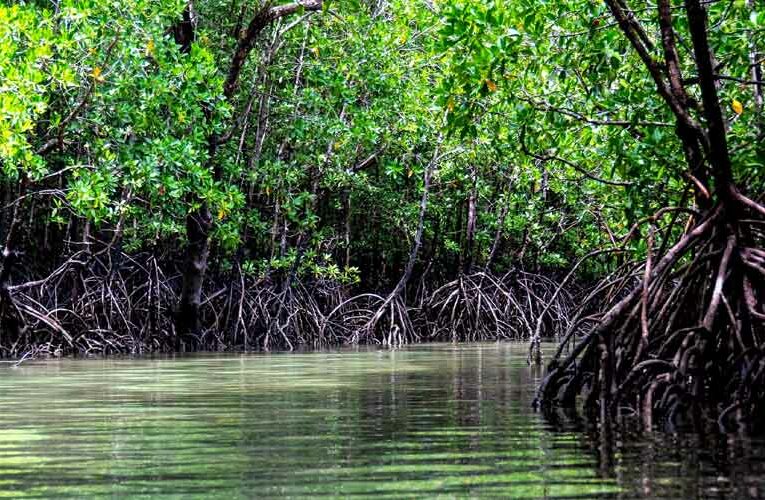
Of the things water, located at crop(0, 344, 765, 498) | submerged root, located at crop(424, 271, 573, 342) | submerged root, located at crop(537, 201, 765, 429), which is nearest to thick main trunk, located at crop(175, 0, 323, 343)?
submerged root, located at crop(424, 271, 573, 342)

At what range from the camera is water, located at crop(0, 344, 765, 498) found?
358cm

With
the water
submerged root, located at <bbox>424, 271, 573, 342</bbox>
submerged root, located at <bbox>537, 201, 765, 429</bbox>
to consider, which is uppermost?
submerged root, located at <bbox>424, 271, 573, 342</bbox>

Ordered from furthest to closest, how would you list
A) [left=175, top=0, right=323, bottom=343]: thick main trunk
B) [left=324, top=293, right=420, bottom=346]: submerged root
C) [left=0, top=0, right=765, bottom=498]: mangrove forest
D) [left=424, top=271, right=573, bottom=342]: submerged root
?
[left=424, top=271, right=573, bottom=342]: submerged root
[left=324, top=293, right=420, bottom=346]: submerged root
[left=175, top=0, right=323, bottom=343]: thick main trunk
[left=0, top=0, right=765, bottom=498]: mangrove forest

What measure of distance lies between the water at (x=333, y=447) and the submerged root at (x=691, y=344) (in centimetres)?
39

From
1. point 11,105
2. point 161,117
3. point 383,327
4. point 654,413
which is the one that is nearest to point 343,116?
point 383,327

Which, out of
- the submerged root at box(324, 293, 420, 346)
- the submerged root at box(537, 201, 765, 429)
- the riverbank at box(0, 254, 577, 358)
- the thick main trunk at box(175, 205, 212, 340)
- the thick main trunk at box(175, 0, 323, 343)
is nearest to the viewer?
the submerged root at box(537, 201, 765, 429)

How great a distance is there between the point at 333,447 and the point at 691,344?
185cm

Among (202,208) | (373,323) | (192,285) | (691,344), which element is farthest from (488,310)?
(691,344)

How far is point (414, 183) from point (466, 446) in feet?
52.2

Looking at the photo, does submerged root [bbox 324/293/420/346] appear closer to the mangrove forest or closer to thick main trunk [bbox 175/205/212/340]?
the mangrove forest

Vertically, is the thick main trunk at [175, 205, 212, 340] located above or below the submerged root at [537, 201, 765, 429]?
above

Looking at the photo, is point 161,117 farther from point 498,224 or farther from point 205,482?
point 205,482

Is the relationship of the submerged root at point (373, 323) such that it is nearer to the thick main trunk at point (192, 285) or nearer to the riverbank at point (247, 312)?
the riverbank at point (247, 312)

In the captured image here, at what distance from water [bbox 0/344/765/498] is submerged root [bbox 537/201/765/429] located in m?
0.39
